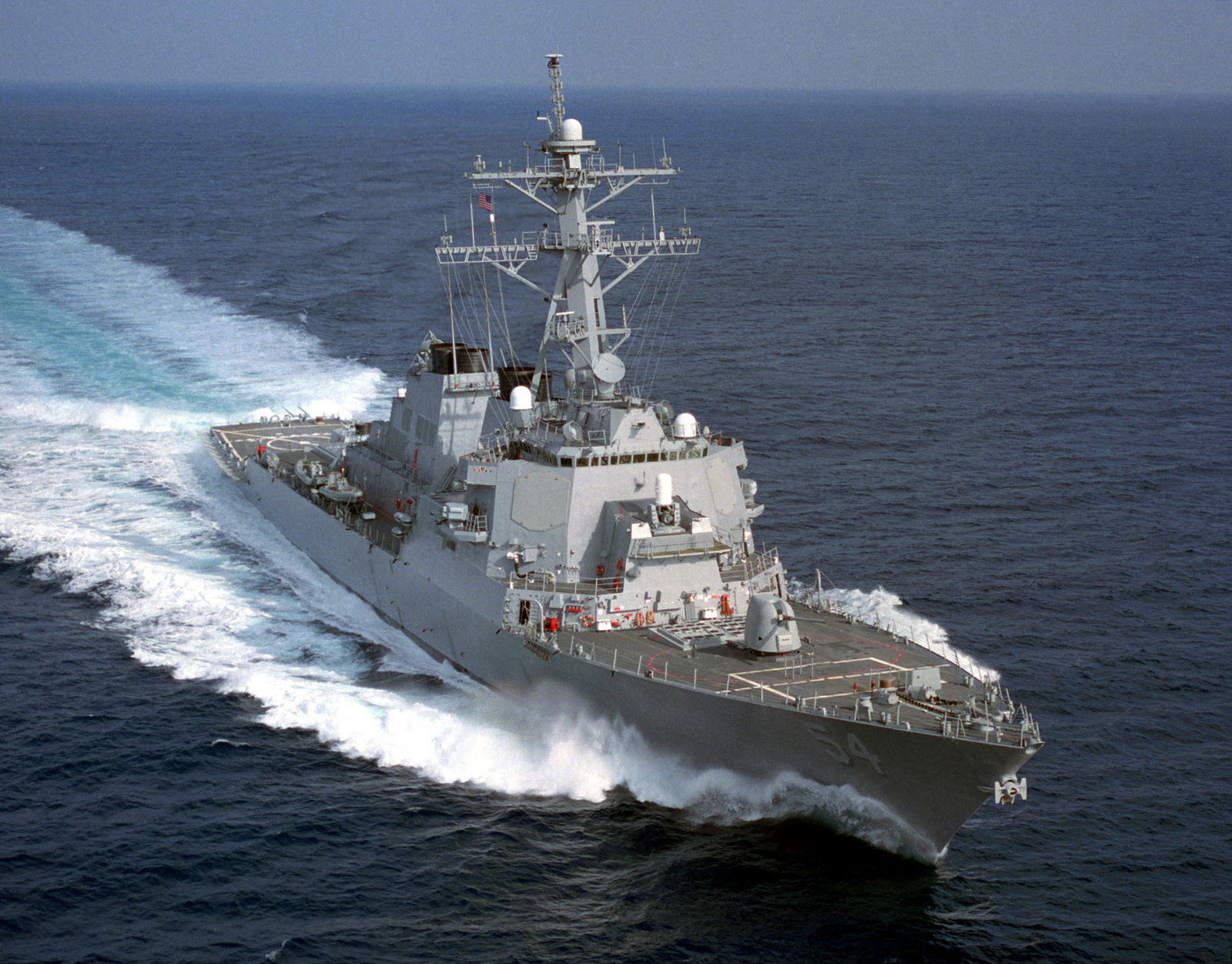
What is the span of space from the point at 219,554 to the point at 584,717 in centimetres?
1501

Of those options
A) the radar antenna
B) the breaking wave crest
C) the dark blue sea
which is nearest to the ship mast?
the radar antenna

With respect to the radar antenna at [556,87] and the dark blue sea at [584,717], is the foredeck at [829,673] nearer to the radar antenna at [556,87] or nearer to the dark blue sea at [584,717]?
the dark blue sea at [584,717]

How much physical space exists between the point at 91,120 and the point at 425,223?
126914 mm

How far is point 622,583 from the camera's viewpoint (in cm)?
2588

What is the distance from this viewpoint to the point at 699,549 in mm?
25797

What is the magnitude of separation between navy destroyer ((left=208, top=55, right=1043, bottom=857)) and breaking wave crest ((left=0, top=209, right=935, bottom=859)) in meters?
0.67

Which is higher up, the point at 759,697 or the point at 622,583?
the point at 622,583

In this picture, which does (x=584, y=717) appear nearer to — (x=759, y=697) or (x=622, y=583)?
(x=622, y=583)

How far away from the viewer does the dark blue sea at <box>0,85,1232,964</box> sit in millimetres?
20172

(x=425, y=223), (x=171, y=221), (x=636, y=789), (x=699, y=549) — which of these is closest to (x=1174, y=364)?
(x=699, y=549)

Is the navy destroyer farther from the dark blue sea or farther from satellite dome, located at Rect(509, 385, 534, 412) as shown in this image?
the dark blue sea

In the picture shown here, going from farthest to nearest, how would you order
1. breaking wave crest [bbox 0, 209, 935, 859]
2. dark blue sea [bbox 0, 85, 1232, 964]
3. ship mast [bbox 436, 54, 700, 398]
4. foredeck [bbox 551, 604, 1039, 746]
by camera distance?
1. ship mast [bbox 436, 54, 700, 398]
2. breaking wave crest [bbox 0, 209, 935, 859]
3. foredeck [bbox 551, 604, 1039, 746]
4. dark blue sea [bbox 0, 85, 1232, 964]

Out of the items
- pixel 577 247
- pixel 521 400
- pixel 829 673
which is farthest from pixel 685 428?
pixel 829 673

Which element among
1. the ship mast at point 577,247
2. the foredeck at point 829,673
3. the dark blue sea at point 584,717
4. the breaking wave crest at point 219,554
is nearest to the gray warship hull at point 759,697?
the foredeck at point 829,673
